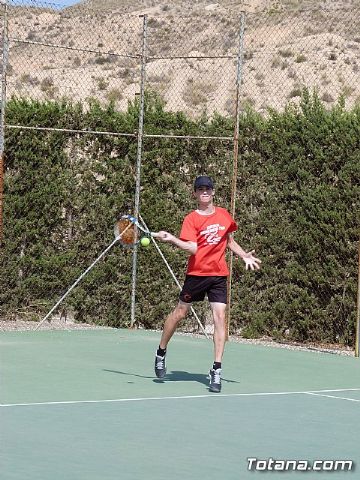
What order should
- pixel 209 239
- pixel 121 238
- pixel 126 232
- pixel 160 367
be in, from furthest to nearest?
1. pixel 126 232
2. pixel 121 238
3. pixel 160 367
4. pixel 209 239

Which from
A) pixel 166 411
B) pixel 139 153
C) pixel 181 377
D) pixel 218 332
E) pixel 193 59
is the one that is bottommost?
pixel 166 411

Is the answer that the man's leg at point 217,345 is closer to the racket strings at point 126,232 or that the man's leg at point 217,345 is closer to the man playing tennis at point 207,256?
the man playing tennis at point 207,256

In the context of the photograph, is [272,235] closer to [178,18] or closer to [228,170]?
[228,170]

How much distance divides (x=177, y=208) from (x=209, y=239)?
5281mm

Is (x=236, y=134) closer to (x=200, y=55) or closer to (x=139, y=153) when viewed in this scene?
(x=139, y=153)

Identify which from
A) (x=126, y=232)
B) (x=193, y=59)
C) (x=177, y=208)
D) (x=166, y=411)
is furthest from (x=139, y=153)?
(x=193, y=59)

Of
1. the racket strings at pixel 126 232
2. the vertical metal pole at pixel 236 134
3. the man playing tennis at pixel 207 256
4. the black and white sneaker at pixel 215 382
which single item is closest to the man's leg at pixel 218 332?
the man playing tennis at pixel 207 256

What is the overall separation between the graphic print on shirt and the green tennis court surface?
127 cm

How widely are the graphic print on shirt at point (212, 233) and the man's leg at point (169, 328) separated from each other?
600 mm

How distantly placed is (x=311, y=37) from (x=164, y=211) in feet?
117

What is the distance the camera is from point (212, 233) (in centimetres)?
1091

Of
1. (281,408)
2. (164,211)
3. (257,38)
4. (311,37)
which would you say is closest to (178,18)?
(257,38)

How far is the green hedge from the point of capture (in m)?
15.1

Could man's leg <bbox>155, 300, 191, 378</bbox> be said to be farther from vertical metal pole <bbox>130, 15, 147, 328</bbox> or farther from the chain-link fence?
the chain-link fence
